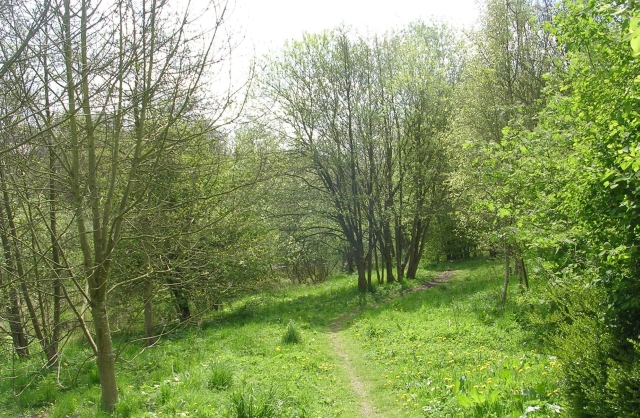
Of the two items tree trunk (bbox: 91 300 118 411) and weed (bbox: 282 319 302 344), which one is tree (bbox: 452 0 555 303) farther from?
tree trunk (bbox: 91 300 118 411)

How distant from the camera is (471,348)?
30.4ft

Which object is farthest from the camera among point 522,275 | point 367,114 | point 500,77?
point 367,114

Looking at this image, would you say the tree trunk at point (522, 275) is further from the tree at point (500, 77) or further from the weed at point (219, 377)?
the weed at point (219, 377)

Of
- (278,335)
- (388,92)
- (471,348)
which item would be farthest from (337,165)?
(471,348)

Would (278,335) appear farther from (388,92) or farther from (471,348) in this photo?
(388,92)

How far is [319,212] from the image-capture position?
19.5m

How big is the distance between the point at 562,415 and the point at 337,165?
48.4ft

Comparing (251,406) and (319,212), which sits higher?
(319,212)

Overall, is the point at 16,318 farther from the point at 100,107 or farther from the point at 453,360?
the point at 453,360

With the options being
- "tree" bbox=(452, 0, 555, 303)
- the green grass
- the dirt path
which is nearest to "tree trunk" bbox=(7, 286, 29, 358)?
the dirt path

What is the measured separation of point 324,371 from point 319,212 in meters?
11.1

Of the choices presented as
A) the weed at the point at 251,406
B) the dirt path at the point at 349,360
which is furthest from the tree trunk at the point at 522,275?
the weed at the point at 251,406

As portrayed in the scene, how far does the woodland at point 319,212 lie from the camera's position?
448 centimetres

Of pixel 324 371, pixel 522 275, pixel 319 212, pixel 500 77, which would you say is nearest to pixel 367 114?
pixel 319 212
